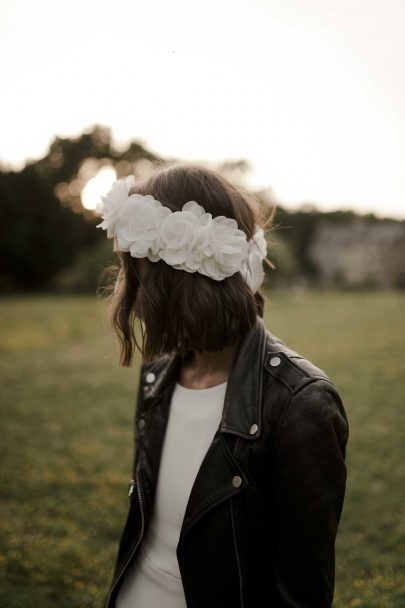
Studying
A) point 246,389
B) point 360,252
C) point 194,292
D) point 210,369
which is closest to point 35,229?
point 360,252

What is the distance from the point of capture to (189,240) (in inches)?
72.0

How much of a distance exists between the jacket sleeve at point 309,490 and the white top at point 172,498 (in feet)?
1.27

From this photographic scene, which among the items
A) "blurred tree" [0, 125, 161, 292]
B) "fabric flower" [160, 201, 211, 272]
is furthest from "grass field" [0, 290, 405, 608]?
"blurred tree" [0, 125, 161, 292]

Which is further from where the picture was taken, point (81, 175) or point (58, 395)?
point (81, 175)

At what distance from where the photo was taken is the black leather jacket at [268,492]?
1.60 meters

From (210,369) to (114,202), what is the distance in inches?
32.6

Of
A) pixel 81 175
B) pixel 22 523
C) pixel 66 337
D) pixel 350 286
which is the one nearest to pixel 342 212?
pixel 350 286

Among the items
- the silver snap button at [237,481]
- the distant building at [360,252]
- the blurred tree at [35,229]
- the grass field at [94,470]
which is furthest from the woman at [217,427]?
the distant building at [360,252]

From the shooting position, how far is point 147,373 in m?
2.49

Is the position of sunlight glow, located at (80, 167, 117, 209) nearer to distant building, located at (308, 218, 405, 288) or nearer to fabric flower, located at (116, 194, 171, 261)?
fabric flower, located at (116, 194, 171, 261)

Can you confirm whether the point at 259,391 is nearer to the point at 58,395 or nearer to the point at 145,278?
the point at 145,278

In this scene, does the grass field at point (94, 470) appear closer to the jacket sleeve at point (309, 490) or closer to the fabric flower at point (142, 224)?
the fabric flower at point (142, 224)

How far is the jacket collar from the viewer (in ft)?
5.77

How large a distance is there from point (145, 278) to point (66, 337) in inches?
623
